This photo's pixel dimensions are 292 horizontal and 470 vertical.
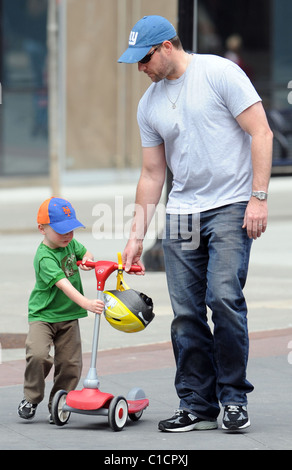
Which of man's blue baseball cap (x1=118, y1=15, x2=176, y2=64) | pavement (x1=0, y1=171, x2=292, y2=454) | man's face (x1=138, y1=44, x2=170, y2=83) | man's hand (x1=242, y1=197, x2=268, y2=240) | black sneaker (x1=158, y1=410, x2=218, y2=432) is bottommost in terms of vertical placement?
pavement (x1=0, y1=171, x2=292, y2=454)

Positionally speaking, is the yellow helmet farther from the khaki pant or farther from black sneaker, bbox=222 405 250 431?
black sneaker, bbox=222 405 250 431

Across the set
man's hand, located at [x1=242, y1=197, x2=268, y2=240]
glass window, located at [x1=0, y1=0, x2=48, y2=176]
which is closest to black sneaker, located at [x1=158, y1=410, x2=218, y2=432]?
man's hand, located at [x1=242, y1=197, x2=268, y2=240]

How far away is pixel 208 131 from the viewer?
5.36 metres

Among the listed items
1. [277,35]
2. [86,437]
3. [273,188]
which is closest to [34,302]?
[86,437]

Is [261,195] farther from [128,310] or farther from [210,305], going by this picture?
[128,310]

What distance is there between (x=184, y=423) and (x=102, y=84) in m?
14.2

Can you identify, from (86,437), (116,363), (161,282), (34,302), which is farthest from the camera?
(161,282)

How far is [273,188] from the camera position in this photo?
729 inches

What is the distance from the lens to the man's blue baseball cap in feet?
17.5

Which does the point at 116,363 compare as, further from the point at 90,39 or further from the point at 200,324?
the point at 90,39

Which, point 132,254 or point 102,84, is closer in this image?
point 132,254

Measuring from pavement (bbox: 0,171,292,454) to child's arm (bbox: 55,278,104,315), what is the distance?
603 millimetres

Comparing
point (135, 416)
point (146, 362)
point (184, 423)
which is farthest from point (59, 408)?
point (146, 362)
